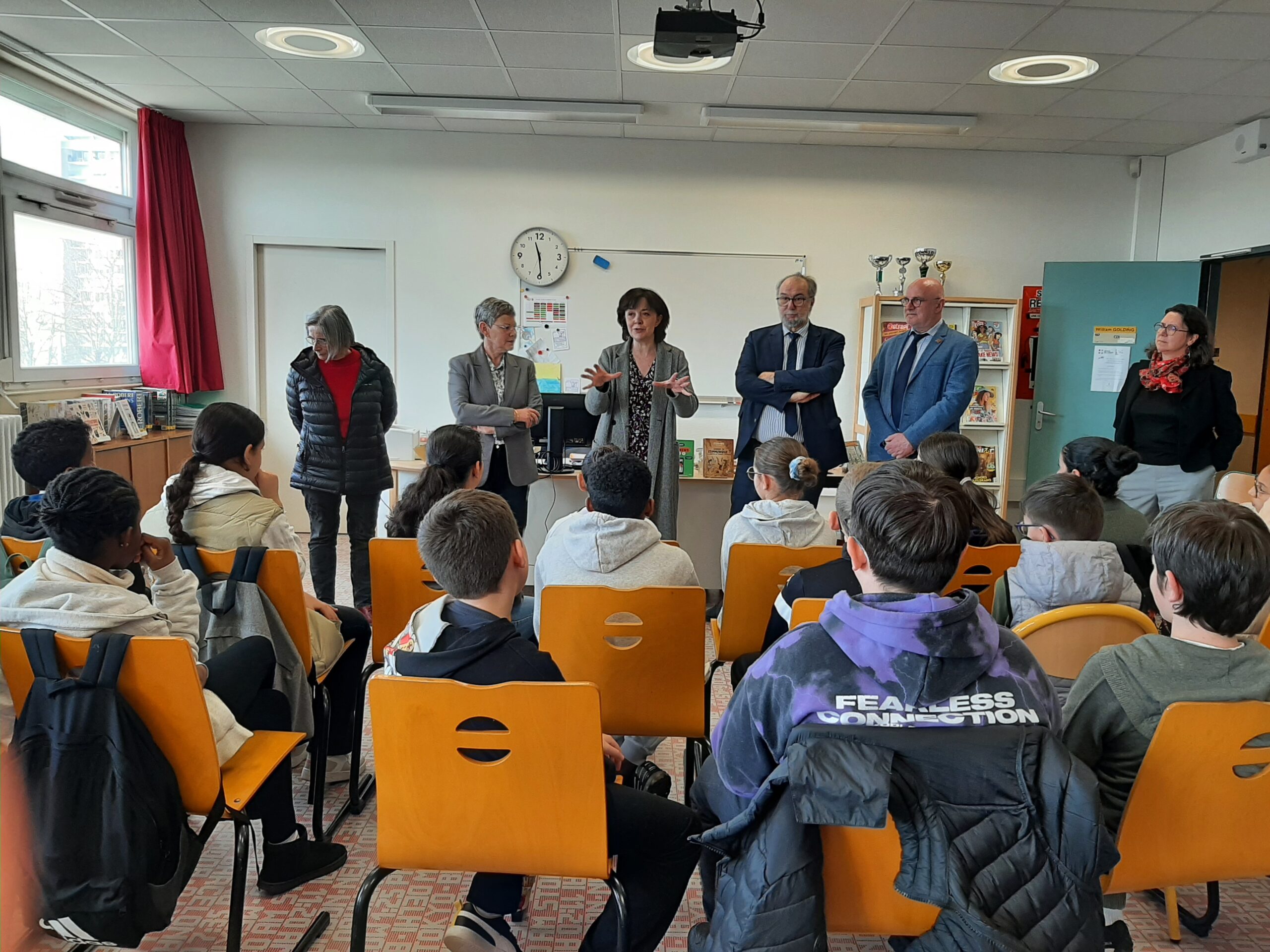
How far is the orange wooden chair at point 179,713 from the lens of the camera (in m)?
1.41

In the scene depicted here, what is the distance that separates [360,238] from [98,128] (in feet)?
5.27

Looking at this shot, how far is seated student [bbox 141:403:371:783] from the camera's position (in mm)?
2189

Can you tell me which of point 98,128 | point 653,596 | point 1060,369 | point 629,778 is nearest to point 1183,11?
point 1060,369

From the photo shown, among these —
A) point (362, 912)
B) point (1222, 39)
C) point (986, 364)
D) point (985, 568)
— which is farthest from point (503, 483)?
point (1222, 39)

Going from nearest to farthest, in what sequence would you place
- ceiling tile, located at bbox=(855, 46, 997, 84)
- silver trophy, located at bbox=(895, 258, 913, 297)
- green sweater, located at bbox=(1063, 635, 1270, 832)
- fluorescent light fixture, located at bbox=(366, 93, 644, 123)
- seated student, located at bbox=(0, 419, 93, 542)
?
green sweater, located at bbox=(1063, 635, 1270, 832)
seated student, located at bbox=(0, 419, 93, 542)
ceiling tile, located at bbox=(855, 46, 997, 84)
fluorescent light fixture, located at bbox=(366, 93, 644, 123)
silver trophy, located at bbox=(895, 258, 913, 297)

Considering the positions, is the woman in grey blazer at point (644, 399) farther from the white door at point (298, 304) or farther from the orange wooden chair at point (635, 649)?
the white door at point (298, 304)

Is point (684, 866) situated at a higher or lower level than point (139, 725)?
lower

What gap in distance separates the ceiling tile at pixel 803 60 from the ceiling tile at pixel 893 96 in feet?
0.84

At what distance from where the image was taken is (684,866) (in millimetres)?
1562

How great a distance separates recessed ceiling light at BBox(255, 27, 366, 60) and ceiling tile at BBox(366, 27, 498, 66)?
0.47 ft

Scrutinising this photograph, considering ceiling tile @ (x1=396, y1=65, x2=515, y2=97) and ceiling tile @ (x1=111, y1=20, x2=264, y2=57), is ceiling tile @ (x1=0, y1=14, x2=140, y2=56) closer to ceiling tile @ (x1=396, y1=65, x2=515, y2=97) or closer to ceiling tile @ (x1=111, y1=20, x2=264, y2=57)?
ceiling tile @ (x1=111, y1=20, x2=264, y2=57)

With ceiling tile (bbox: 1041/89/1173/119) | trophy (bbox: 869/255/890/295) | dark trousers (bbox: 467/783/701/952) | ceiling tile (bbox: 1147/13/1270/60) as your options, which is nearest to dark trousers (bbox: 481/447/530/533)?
dark trousers (bbox: 467/783/701/952)

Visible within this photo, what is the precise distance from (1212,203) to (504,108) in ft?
15.2

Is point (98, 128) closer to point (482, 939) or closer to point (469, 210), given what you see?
point (469, 210)
